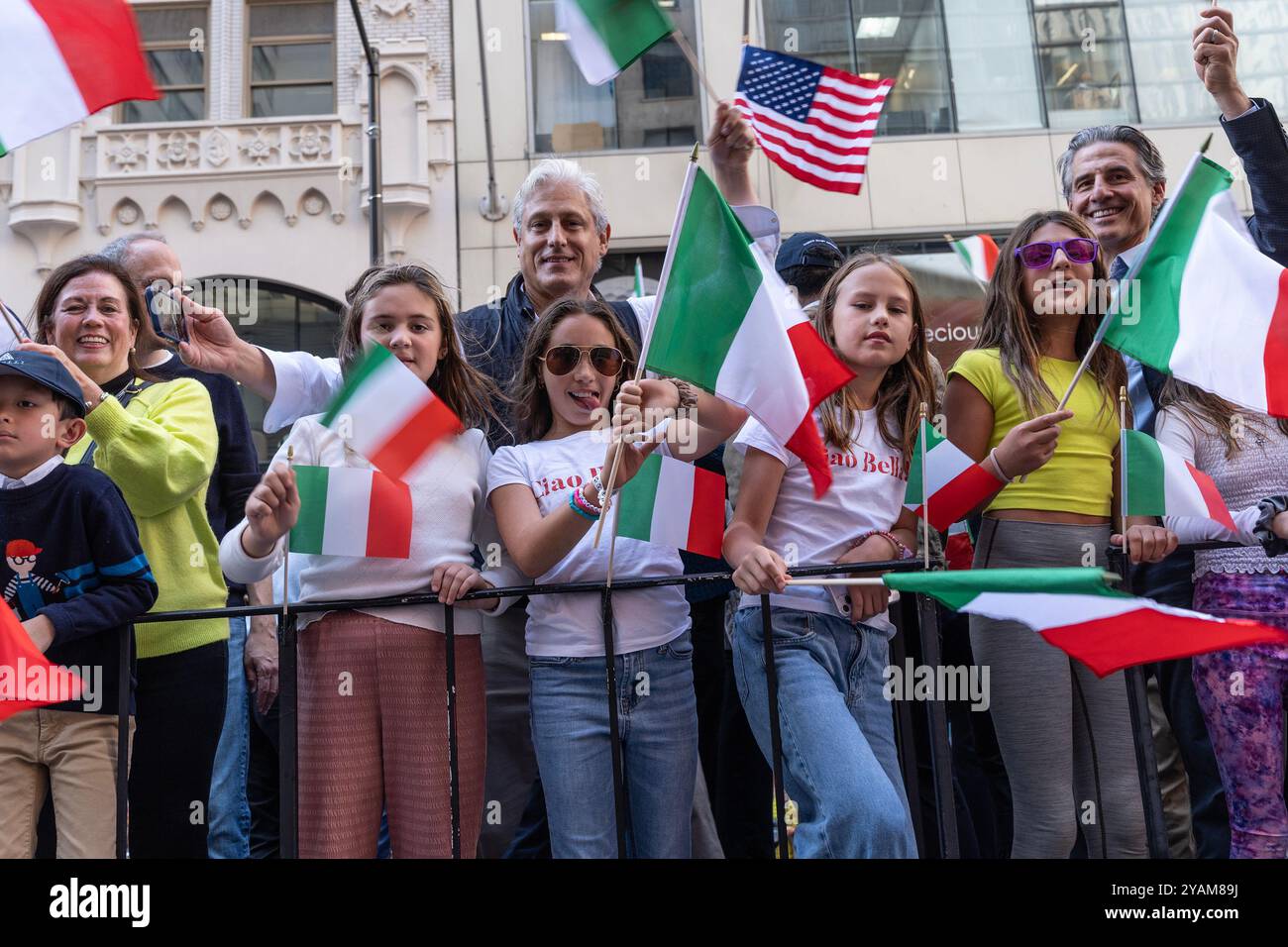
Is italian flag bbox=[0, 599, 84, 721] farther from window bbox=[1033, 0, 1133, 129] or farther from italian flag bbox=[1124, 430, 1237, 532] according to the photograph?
window bbox=[1033, 0, 1133, 129]

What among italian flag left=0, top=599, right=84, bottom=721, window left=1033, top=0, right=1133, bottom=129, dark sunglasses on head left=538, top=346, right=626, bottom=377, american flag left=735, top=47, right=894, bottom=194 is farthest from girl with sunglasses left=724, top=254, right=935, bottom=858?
window left=1033, top=0, right=1133, bottom=129

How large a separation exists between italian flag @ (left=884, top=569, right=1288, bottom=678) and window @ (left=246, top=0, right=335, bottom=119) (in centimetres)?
1168

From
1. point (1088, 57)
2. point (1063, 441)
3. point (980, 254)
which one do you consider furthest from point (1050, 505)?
point (1088, 57)

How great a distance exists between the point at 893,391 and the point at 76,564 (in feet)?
7.06

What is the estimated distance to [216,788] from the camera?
3.82 metres

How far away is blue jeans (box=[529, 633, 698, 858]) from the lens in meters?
3.02

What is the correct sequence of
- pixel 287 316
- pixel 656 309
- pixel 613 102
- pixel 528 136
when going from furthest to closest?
pixel 613 102
pixel 528 136
pixel 287 316
pixel 656 309

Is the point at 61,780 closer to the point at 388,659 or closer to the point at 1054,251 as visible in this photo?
the point at 388,659

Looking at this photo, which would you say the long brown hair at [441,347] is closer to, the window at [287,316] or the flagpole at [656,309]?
the flagpole at [656,309]

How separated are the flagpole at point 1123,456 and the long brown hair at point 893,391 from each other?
491 mm

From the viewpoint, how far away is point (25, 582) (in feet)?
10.1

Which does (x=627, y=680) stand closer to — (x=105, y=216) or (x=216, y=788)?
(x=216, y=788)

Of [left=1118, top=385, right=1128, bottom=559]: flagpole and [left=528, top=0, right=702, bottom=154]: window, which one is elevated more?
[left=528, top=0, right=702, bottom=154]: window

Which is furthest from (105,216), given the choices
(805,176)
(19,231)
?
(805,176)
